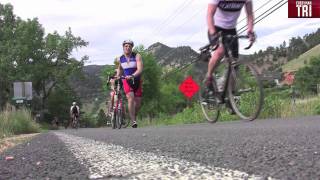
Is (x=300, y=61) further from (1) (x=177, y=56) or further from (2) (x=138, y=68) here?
(2) (x=138, y=68)

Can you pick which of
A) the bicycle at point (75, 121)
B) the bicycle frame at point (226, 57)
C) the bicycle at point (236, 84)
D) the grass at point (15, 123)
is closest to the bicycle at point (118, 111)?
the grass at point (15, 123)

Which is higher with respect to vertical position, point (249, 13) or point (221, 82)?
point (249, 13)

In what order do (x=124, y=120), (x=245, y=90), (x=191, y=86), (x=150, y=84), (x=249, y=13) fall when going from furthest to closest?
1. (x=150, y=84)
2. (x=124, y=120)
3. (x=191, y=86)
4. (x=245, y=90)
5. (x=249, y=13)

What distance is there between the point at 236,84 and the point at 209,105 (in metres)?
1.15

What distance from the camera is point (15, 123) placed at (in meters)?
17.0

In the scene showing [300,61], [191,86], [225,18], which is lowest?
[191,86]

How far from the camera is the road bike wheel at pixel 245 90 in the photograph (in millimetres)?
6168

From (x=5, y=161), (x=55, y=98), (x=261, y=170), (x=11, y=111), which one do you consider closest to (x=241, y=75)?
(x=5, y=161)

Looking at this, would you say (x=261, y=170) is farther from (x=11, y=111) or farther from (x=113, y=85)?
(x=11, y=111)

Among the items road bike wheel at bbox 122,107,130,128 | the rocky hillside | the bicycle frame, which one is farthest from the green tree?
the bicycle frame

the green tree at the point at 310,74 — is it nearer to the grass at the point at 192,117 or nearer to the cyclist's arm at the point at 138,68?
the grass at the point at 192,117

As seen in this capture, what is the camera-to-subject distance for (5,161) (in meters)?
3.23

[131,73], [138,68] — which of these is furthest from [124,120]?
[138,68]

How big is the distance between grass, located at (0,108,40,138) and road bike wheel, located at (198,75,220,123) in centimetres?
767
